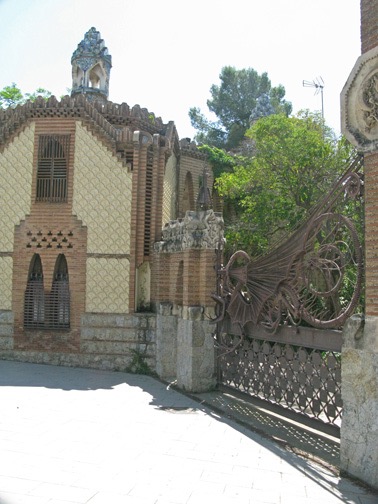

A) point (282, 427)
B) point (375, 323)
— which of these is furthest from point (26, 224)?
point (375, 323)

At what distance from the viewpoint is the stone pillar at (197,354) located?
344 inches

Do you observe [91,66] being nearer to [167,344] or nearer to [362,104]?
[167,344]

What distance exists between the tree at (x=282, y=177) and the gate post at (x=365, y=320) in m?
7.37

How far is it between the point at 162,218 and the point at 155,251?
1.04 metres

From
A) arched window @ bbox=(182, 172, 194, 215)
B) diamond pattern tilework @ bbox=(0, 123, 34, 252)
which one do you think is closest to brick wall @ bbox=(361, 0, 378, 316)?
diamond pattern tilework @ bbox=(0, 123, 34, 252)

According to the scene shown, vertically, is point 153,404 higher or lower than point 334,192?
lower

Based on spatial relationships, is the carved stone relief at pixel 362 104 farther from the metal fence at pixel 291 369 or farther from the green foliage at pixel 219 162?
the green foliage at pixel 219 162

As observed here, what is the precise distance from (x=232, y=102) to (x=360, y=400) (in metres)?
30.8

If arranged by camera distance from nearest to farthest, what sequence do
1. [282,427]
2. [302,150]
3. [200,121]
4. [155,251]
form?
[282,427], [155,251], [302,150], [200,121]

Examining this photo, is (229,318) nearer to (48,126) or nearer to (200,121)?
(48,126)

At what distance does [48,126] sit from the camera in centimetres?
1181

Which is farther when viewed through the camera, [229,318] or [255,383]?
[229,318]

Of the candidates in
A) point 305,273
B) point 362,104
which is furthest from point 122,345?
point 362,104

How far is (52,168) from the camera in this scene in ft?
38.8
